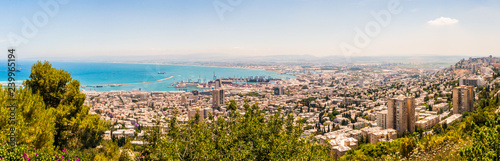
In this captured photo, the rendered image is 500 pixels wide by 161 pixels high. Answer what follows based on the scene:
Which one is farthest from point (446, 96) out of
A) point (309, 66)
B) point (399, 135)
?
point (309, 66)

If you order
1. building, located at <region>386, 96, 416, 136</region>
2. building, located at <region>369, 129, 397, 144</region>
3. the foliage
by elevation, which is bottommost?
building, located at <region>369, 129, 397, 144</region>

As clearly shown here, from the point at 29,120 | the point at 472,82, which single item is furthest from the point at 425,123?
the point at 29,120

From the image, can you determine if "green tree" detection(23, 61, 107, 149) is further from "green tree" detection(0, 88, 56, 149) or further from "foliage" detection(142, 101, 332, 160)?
"foliage" detection(142, 101, 332, 160)

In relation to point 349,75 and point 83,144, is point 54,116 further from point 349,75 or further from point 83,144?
point 349,75

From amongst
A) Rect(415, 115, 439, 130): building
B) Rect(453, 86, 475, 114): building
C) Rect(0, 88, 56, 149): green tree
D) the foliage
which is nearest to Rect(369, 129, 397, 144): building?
Rect(415, 115, 439, 130): building

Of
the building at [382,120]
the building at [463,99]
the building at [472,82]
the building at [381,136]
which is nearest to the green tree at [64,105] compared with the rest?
the building at [381,136]

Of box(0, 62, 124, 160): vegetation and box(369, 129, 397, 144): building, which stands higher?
box(0, 62, 124, 160): vegetation

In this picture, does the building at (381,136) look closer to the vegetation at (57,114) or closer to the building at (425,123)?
the building at (425,123)
